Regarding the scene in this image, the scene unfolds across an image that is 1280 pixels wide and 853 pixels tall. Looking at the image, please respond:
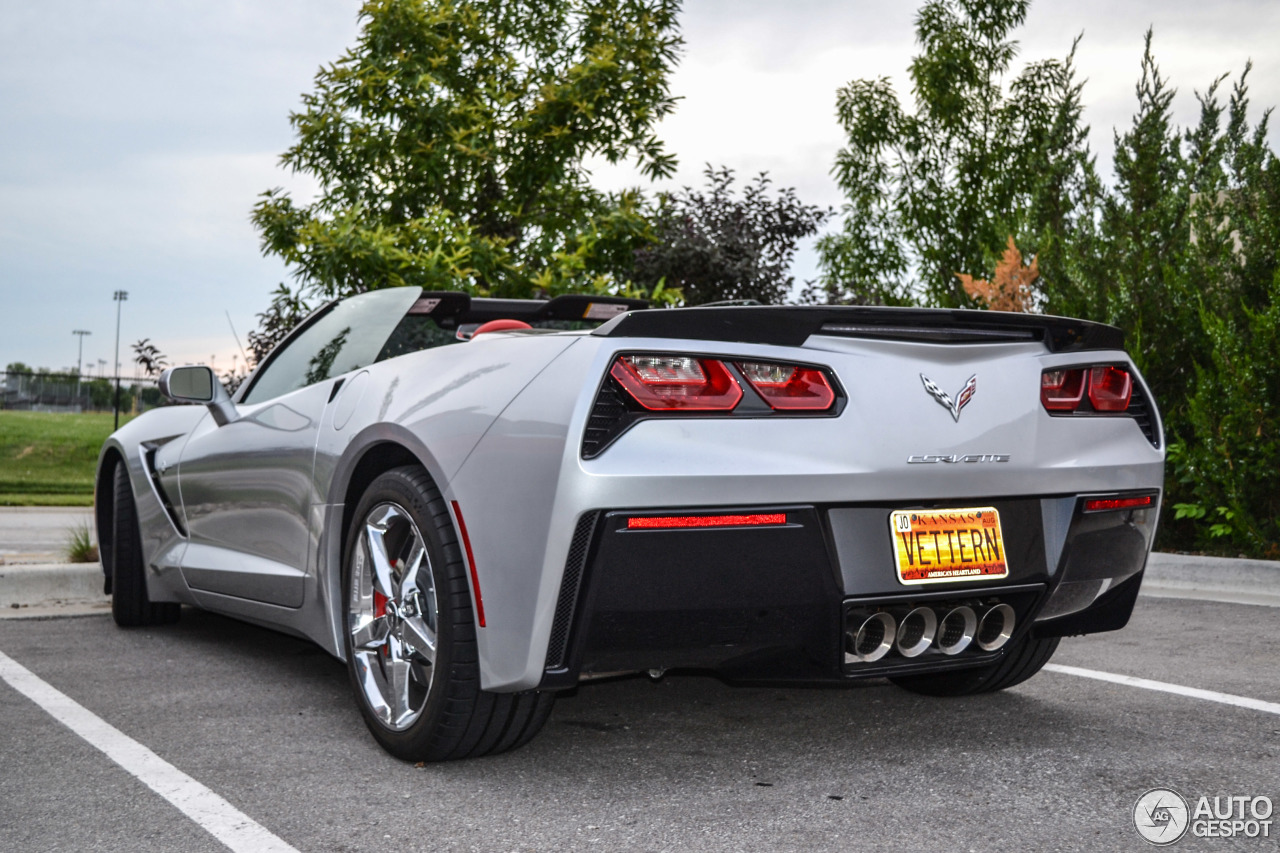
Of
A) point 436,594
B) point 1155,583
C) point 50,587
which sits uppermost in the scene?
point 436,594

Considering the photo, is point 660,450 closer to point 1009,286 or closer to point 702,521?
point 702,521

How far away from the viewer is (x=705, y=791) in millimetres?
3057

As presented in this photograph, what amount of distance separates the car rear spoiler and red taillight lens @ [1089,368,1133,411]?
0.08 meters

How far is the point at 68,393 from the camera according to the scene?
27844 mm

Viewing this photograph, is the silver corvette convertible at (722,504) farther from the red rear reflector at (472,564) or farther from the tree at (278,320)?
the tree at (278,320)

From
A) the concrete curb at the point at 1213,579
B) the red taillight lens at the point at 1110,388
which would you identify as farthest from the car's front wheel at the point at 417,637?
the concrete curb at the point at 1213,579

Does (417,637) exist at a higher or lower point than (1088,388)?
lower

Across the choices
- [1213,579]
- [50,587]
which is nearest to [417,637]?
[50,587]

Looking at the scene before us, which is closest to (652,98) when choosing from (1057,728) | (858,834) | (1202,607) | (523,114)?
(523,114)

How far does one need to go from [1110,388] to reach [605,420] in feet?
5.01

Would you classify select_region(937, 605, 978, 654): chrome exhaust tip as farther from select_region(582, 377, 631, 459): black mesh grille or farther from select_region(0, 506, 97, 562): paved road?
select_region(0, 506, 97, 562): paved road

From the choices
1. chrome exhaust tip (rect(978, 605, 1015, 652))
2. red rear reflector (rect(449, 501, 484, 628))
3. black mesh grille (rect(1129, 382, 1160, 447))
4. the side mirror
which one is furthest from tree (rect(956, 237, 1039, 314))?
red rear reflector (rect(449, 501, 484, 628))

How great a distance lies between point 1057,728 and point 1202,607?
3.07m

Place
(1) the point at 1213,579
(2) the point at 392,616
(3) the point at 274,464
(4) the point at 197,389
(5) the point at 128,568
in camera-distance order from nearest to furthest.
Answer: (2) the point at 392,616, (3) the point at 274,464, (4) the point at 197,389, (5) the point at 128,568, (1) the point at 1213,579
